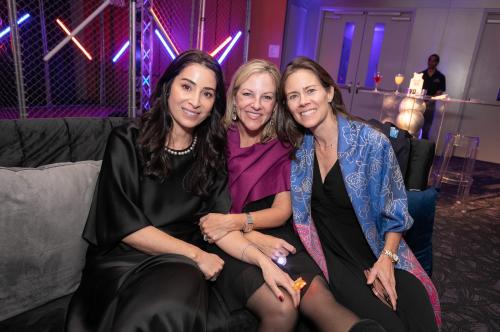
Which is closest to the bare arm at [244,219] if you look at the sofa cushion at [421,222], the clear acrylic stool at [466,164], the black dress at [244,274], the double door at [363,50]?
the black dress at [244,274]

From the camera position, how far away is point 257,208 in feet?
5.49

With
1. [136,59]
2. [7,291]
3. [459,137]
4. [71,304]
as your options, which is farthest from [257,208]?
[459,137]

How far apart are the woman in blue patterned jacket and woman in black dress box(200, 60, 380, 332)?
0.09 meters

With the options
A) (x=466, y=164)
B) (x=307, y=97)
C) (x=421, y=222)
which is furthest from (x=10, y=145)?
(x=466, y=164)

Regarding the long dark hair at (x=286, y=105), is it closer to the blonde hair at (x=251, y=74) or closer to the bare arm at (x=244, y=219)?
the blonde hair at (x=251, y=74)

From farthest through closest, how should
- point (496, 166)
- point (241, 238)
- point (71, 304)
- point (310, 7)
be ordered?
point (310, 7)
point (496, 166)
point (241, 238)
point (71, 304)

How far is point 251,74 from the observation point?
63.7 inches

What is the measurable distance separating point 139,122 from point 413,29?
7.09 meters

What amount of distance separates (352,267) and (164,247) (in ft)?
2.73

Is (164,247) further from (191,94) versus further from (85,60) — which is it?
(85,60)

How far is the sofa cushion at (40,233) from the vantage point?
1.19m

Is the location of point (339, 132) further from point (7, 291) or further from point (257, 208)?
point (7, 291)

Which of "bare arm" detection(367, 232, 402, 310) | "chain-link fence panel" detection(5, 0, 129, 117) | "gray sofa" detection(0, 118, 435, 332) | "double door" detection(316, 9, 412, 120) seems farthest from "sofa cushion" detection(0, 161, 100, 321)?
"double door" detection(316, 9, 412, 120)

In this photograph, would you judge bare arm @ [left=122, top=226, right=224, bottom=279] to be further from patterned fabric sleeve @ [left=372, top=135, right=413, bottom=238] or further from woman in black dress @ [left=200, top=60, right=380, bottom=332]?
patterned fabric sleeve @ [left=372, top=135, right=413, bottom=238]
